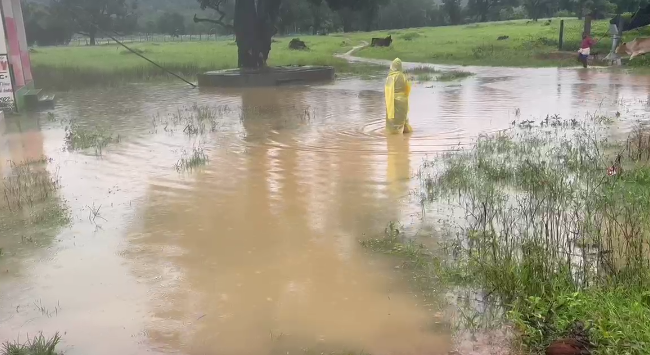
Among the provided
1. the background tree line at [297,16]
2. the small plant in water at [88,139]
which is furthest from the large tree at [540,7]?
the small plant in water at [88,139]

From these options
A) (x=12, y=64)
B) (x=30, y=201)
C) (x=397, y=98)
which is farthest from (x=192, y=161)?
(x=12, y=64)

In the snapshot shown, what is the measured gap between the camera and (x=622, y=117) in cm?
1285

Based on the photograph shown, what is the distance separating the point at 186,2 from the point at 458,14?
2243 inches

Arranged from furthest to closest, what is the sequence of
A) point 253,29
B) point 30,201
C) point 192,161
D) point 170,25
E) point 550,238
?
point 170,25
point 253,29
point 192,161
point 30,201
point 550,238

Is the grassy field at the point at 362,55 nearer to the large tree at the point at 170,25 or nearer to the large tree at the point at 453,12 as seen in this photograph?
the large tree at the point at 453,12

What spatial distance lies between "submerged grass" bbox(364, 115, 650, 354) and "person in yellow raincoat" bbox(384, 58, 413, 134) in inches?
84.2

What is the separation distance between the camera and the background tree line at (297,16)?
52281 mm

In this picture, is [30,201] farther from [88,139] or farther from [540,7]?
[540,7]

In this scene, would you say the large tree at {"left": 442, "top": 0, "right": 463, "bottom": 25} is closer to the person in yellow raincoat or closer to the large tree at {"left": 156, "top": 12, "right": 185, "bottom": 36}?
the large tree at {"left": 156, "top": 12, "right": 185, "bottom": 36}

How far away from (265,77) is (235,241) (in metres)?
16.4

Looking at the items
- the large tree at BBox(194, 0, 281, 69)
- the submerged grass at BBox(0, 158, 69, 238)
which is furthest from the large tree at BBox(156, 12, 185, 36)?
the submerged grass at BBox(0, 158, 69, 238)

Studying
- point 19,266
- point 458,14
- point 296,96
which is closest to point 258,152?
point 19,266

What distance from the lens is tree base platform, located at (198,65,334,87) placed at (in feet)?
72.7

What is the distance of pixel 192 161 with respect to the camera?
9.95 meters
